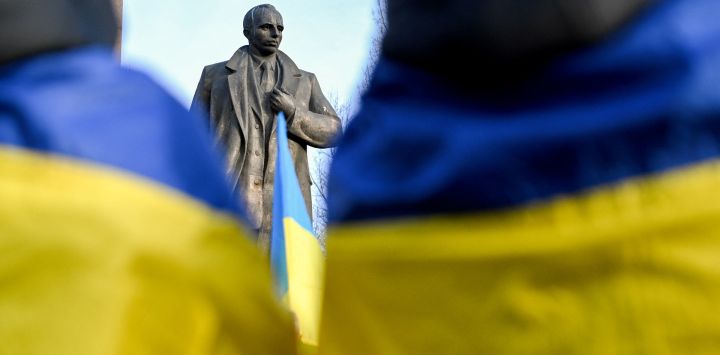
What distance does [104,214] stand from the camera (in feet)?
3.74

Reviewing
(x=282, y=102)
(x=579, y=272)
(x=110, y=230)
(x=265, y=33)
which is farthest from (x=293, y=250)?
(x=265, y=33)

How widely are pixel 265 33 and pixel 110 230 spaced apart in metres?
4.59

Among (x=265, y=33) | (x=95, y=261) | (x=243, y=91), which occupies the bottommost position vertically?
(x=95, y=261)

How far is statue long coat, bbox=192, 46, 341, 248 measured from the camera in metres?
5.41

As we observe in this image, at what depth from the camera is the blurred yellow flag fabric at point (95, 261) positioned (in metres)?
1.12

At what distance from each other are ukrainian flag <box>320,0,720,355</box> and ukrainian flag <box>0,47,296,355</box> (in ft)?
0.84

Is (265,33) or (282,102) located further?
(265,33)

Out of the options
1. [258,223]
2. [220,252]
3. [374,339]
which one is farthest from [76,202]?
[258,223]

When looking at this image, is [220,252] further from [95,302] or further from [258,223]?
[258,223]

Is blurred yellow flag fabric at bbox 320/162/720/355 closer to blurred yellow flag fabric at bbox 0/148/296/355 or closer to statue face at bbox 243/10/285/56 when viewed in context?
blurred yellow flag fabric at bbox 0/148/296/355

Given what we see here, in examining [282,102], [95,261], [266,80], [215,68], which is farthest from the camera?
[215,68]

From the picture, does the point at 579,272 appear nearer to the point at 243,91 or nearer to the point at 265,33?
the point at 243,91

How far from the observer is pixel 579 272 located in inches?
38.5

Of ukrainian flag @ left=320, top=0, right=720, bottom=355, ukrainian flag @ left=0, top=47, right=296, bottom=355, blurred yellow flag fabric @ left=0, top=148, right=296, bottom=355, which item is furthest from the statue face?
ukrainian flag @ left=320, top=0, right=720, bottom=355
